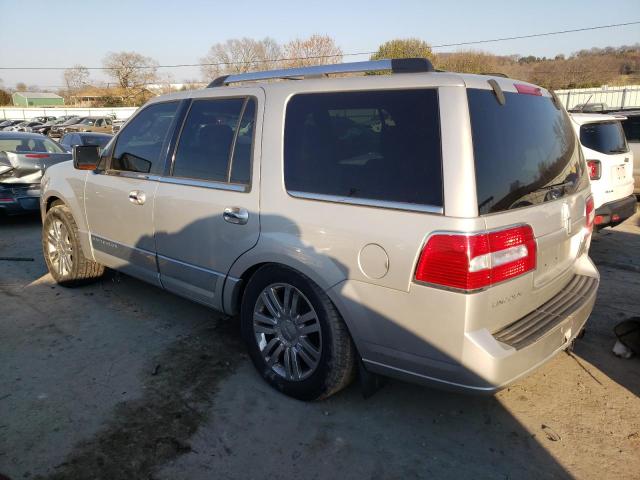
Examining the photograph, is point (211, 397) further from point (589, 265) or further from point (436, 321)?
point (589, 265)

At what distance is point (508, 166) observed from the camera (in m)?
2.42

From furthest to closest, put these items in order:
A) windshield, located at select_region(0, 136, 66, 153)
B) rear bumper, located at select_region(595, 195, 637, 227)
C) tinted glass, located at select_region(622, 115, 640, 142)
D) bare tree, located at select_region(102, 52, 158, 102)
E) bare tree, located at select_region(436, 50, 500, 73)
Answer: bare tree, located at select_region(102, 52, 158, 102) < bare tree, located at select_region(436, 50, 500, 73) < tinted glass, located at select_region(622, 115, 640, 142) < windshield, located at select_region(0, 136, 66, 153) < rear bumper, located at select_region(595, 195, 637, 227)

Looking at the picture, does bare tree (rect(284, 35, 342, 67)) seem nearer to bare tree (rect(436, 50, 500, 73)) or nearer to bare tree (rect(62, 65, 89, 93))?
bare tree (rect(436, 50, 500, 73))

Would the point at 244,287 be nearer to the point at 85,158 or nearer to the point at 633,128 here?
the point at 85,158

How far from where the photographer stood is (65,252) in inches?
198

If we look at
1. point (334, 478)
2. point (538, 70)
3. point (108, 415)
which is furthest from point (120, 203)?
point (538, 70)

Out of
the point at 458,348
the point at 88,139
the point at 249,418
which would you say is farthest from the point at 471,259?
the point at 88,139

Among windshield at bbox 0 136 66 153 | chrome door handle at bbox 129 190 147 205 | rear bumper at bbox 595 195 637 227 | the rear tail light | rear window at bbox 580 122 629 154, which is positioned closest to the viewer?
chrome door handle at bbox 129 190 147 205

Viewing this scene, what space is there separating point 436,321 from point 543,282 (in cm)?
75

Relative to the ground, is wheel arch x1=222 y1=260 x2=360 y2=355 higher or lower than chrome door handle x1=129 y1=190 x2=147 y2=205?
lower

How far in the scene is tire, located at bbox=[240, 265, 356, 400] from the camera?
2777 millimetres

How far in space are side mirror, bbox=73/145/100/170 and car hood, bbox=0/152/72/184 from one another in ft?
14.6

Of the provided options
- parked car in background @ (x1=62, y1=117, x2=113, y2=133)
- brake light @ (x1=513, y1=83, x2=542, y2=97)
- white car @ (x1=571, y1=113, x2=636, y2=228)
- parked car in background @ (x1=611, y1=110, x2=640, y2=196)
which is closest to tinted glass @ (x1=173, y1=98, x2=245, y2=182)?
brake light @ (x1=513, y1=83, x2=542, y2=97)

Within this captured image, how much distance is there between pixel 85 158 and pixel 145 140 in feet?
2.66
